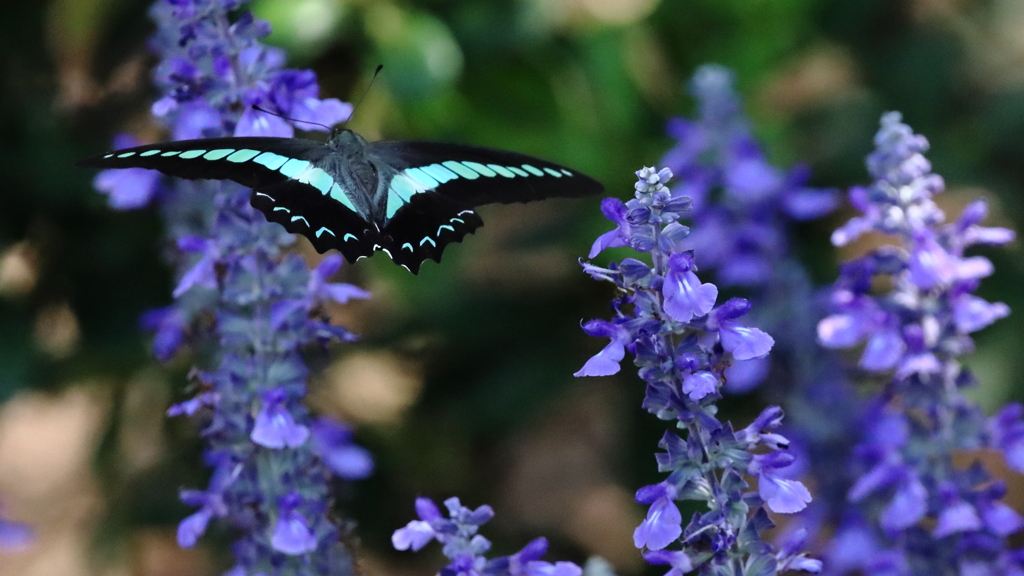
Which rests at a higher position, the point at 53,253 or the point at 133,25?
the point at 133,25

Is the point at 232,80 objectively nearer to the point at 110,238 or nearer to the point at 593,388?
the point at 110,238

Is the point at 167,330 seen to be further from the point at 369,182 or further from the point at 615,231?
the point at 615,231

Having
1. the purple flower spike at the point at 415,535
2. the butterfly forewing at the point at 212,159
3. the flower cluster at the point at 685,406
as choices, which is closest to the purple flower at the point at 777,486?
the flower cluster at the point at 685,406

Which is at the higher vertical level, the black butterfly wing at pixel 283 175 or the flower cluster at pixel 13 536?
the black butterfly wing at pixel 283 175

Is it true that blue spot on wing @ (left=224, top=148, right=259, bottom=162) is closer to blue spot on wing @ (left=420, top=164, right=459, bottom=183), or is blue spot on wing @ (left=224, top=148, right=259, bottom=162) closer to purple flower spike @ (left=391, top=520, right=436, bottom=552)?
blue spot on wing @ (left=420, top=164, right=459, bottom=183)

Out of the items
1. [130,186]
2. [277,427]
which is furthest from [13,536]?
[277,427]

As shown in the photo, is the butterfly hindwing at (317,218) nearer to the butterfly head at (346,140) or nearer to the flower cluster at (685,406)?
the butterfly head at (346,140)

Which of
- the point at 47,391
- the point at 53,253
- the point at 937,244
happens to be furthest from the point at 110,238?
the point at 937,244
